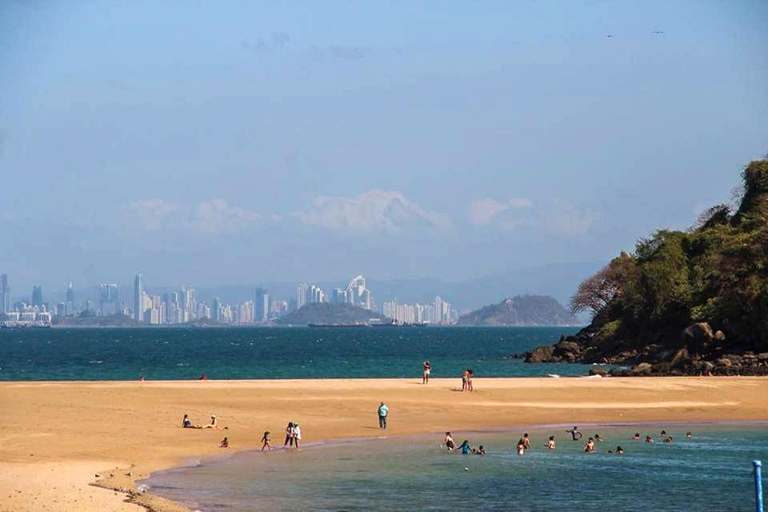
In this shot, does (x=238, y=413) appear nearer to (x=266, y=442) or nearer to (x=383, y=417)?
(x=383, y=417)

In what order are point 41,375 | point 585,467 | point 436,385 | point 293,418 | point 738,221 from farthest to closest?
point 738,221 < point 41,375 < point 436,385 < point 293,418 < point 585,467

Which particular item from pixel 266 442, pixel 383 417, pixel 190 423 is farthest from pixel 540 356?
pixel 266 442

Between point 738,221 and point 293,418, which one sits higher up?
point 738,221

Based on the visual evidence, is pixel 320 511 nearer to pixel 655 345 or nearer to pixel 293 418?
pixel 293 418

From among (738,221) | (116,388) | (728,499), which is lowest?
(728,499)

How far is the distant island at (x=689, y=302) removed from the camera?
88.1 metres

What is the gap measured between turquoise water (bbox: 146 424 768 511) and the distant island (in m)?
38.4

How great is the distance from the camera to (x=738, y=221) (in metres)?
116

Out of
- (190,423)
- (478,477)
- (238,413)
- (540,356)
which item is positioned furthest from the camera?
(540,356)

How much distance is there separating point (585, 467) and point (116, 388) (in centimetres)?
3128

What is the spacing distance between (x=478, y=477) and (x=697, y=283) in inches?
3052

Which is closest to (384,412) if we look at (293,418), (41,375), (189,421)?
(293,418)

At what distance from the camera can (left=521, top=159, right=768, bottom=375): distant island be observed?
88.1m

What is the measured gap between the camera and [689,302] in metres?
107
